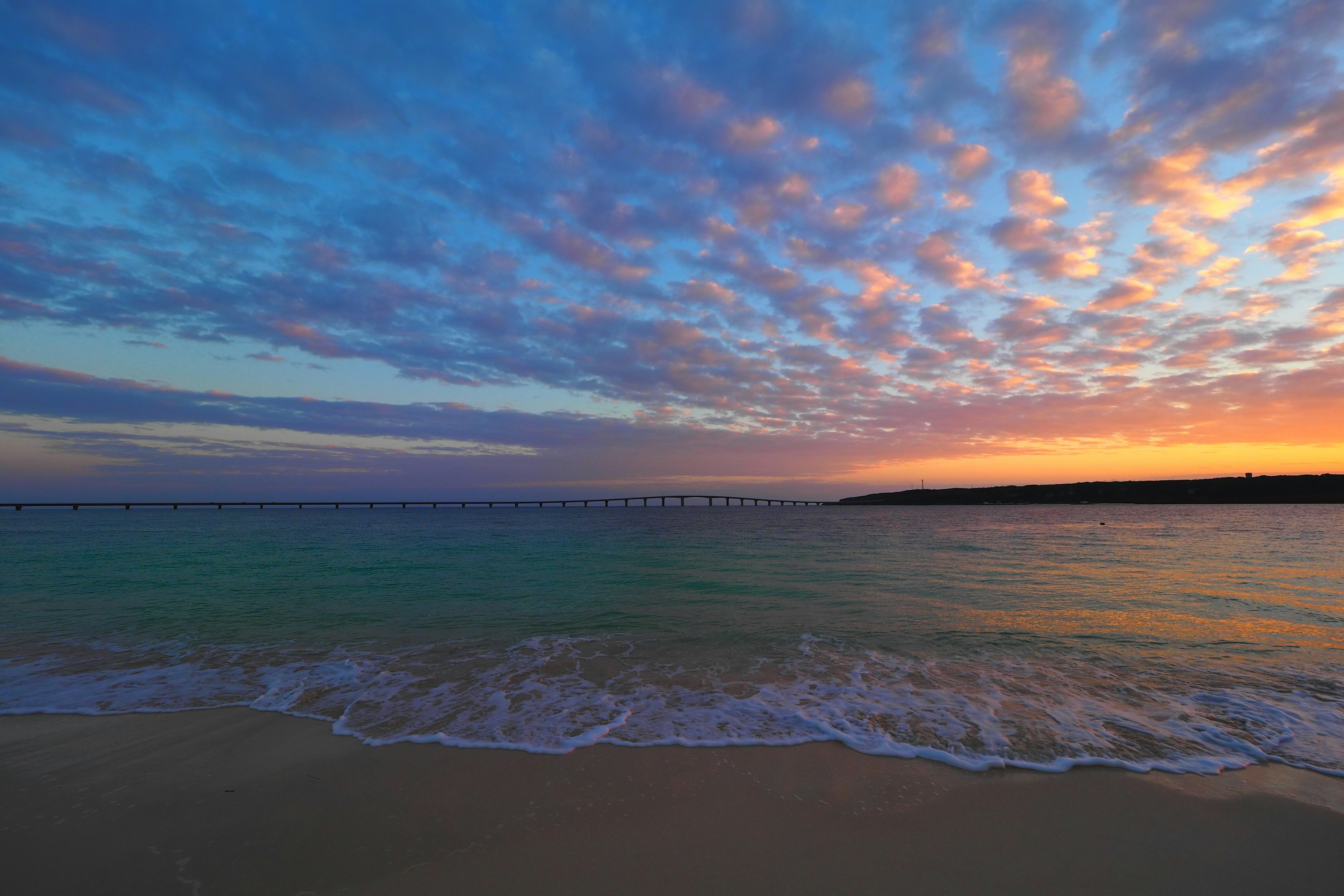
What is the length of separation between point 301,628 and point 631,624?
23.0 ft

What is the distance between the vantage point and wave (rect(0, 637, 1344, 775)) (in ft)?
18.7

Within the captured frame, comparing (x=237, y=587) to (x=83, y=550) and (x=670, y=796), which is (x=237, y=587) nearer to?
(x=670, y=796)

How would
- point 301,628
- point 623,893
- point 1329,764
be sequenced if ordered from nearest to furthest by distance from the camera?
point 623,893 < point 1329,764 < point 301,628

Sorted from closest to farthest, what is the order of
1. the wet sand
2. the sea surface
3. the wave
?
the wet sand < the wave < the sea surface

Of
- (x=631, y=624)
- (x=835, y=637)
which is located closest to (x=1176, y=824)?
(x=835, y=637)

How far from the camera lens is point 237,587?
17828mm

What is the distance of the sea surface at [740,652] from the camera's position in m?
6.05

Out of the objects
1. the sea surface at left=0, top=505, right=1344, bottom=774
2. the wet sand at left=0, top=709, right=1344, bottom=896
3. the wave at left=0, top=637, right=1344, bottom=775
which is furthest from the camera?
the sea surface at left=0, top=505, right=1344, bottom=774

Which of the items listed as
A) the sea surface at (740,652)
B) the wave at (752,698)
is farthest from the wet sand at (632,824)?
the sea surface at (740,652)

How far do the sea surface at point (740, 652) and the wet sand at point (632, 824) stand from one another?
51 cm

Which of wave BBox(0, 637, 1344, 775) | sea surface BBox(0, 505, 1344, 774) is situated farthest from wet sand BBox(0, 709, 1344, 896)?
sea surface BBox(0, 505, 1344, 774)

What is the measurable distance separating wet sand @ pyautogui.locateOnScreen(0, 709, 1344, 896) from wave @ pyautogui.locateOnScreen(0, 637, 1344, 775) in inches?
15.6

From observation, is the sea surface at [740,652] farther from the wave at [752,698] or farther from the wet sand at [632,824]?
the wet sand at [632,824]

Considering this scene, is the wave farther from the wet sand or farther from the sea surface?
the wet sand
